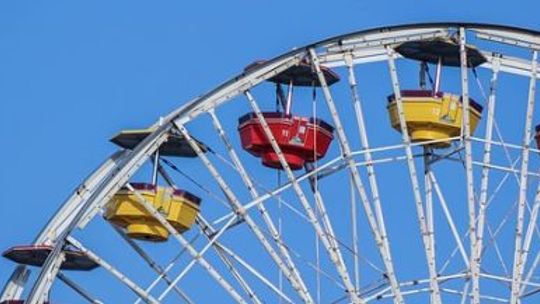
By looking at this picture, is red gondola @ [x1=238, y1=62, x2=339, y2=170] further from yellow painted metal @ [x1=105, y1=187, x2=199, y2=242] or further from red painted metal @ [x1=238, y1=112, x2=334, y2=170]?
yellow painted metal @ [x1=105, y1=187, x2=199, y2=242]

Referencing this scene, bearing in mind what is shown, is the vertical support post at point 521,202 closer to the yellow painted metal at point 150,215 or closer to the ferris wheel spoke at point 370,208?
the ferris wheel spoke at point 370,208

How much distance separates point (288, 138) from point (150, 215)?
10.1 ft

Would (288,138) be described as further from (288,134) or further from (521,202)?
(521,202)

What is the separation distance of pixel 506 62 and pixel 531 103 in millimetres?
1727

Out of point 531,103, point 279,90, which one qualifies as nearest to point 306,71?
point 279,90

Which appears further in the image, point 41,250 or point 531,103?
point 41,250

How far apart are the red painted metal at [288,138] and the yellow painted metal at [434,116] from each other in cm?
207

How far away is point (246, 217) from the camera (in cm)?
4944

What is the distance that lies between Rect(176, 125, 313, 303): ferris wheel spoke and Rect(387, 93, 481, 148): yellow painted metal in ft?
11.0

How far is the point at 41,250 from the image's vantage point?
5303 centimetres

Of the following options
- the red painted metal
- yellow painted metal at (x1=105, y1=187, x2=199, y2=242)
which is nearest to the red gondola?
Answer: the red painted metal

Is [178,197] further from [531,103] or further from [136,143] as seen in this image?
[531,103]

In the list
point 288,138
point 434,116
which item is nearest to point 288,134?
point 288,138

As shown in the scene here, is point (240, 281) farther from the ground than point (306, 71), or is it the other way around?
point (306, 71)
